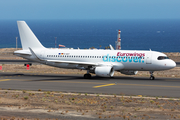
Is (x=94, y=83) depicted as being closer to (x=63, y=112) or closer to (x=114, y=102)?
(x=114, y=102)

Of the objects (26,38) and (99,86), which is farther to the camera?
Result: (26,38)

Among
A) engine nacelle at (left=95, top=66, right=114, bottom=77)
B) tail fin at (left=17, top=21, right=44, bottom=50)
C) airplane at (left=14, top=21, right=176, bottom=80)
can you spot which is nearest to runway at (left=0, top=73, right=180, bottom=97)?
engine nacelle at (left=95, top=66, right=114, bottom=77)

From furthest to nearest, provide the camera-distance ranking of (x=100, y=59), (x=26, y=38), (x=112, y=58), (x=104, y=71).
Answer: (x=26, y=38) → (x=100, y=59) → (x=112, y=58) → (x=104, y=71)

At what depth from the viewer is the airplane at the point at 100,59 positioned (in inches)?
1688

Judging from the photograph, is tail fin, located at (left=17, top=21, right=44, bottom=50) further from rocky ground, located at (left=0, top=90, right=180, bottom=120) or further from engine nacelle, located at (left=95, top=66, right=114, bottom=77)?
rocky ground, located at (left=0, top=90, right=180, bottom=120)

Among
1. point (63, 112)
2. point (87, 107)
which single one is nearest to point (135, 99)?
point (87, 107)

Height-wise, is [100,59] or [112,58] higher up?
[112,58]

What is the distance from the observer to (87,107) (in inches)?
1001

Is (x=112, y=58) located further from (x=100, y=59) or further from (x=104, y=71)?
(x=104, y=71)

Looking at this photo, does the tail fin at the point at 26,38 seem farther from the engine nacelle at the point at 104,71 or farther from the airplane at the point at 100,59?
the engine nacelle at the point at 104,71

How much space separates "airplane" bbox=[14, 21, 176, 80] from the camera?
4288 cm

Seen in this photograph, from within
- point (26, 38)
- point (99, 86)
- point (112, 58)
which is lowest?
point (99, 86)

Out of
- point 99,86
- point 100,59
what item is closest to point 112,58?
point 100,59

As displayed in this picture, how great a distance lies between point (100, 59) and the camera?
4541cm
